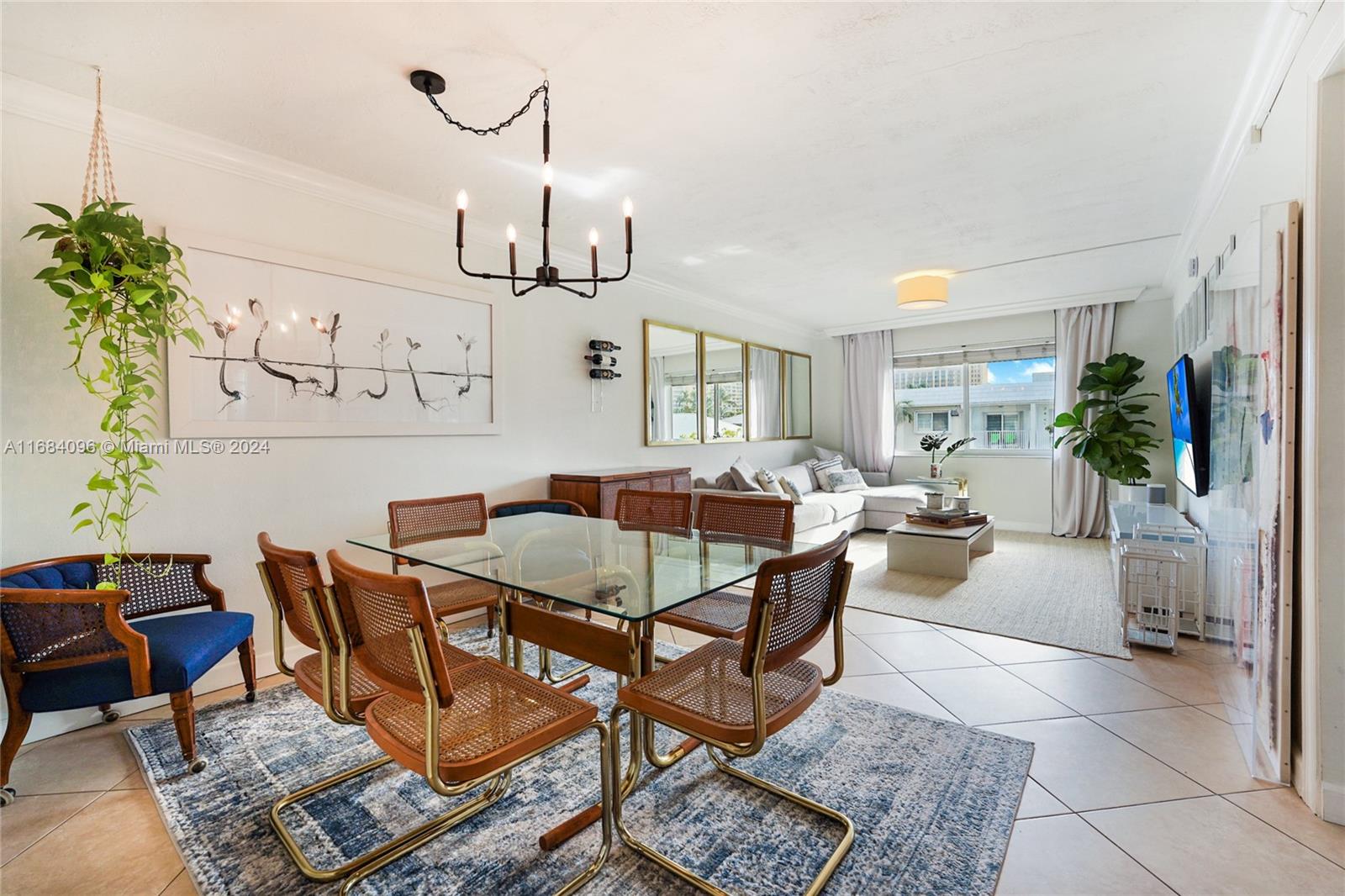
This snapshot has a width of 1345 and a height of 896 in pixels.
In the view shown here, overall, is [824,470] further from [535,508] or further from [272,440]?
[272,440]

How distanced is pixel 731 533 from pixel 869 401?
5.24m

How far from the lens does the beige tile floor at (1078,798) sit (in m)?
1.53

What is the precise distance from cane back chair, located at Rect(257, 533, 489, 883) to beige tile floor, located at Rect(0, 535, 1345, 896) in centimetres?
35

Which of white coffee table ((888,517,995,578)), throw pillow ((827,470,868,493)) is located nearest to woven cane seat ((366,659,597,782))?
white coffee table ((888,517,995,578))

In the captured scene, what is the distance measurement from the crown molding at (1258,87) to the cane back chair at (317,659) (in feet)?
10.3

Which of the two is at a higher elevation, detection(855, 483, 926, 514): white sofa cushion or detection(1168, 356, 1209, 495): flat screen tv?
detection(1168, 356, 1209, 495): flat screen tv

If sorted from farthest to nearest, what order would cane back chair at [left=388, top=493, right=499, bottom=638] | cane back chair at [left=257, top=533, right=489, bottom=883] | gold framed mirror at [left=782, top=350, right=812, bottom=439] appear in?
gold framed mirror at [left=782, top=350, right=812, bottom=439], cane back chair at [left=388, top=493, right=499, bottom=638], cane back chair at [left=257, top=533, right=489, bottom=883]

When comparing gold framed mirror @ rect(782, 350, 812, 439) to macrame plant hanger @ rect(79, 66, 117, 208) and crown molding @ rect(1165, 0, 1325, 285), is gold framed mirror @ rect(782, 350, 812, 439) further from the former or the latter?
macrame plant hanger @ rect(79, 66, 117, 208)

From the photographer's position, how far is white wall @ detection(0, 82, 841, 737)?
7.13 feet

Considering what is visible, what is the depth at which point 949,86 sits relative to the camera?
2197 millimetres

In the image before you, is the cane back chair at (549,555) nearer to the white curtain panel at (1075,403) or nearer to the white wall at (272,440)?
the white wall at (272,440)

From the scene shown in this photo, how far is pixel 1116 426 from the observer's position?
540cm

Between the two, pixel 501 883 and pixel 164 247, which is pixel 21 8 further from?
pixel 501 883

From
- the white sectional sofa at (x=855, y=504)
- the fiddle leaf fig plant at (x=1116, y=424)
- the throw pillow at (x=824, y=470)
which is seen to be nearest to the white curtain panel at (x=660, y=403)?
the white sectional sofa at (x=855, y=504)
